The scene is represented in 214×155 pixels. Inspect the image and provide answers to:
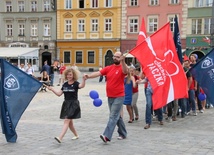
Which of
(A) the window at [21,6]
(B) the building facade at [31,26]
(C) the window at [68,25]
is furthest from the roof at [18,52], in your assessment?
(A) the window at [21,6]

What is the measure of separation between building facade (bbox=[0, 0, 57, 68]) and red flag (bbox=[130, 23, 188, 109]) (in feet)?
135

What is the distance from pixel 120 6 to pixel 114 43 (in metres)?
4.79

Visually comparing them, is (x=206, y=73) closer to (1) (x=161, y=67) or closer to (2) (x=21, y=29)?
(1) (x=161, y=67)

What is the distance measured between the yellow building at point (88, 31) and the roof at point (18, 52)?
3652 mm

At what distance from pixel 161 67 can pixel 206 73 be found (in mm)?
1704

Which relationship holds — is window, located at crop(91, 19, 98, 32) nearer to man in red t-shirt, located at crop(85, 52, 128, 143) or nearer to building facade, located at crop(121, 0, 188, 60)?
building facade, located at crop(121, 0, 188, 60)

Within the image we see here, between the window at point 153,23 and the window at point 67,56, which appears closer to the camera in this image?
the window at point 153,23

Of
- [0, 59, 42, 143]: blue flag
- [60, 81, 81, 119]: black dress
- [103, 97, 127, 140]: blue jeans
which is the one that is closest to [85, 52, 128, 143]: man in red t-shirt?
[103, 97, 127, 140]: blue jeans

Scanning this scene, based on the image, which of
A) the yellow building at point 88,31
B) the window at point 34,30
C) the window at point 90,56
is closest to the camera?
the yellow building at point 88,31

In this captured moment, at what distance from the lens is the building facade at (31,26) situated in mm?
48781

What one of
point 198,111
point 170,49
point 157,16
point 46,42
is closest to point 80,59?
point 46,42

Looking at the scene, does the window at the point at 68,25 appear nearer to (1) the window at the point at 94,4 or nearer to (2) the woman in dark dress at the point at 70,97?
(1) the window at the point at 94,4

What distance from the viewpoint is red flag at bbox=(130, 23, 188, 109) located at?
317 inches

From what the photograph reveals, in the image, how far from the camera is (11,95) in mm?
7047
